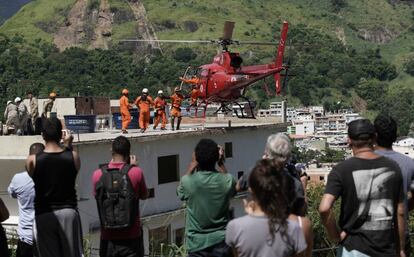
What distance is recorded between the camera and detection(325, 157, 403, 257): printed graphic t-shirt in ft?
20.1

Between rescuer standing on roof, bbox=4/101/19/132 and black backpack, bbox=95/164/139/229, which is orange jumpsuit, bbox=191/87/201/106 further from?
black backpack, bbox=95/164/139/229

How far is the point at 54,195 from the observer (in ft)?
22.7

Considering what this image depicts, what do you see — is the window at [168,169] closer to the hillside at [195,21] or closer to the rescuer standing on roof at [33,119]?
the rescuer standing on roof at [33,119]

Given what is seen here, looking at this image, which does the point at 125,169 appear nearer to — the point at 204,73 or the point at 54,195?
the point at 54,195

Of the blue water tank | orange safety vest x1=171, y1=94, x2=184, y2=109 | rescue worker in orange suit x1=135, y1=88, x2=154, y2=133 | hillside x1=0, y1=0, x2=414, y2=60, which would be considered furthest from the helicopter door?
hillside x1=0, y1=0, x2=414, y2=60

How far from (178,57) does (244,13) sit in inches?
983

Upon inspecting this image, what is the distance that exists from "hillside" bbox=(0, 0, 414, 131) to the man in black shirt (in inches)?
4618

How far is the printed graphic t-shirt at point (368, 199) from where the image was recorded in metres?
6.14

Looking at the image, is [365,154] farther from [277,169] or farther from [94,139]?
[94,139]

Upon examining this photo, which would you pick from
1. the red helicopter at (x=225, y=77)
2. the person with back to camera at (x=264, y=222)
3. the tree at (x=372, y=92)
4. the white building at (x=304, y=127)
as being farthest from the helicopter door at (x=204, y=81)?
the tree at (x=372, y=92)

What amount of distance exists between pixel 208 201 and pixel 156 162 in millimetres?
15522

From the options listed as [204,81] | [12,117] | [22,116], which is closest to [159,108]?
[204,81]

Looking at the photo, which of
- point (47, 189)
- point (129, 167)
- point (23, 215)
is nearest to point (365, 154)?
point (129, 167)

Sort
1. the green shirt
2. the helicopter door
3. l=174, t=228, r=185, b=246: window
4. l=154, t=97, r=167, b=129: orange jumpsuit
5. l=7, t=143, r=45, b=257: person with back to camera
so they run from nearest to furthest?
the green shirt → l=7, t=143, r=45, b=257: person with back to camera → l=174, t=228, r=185, b=246: window → l=154, t=97, r=167, b=129: orange jumpsuit → the helicopter door
